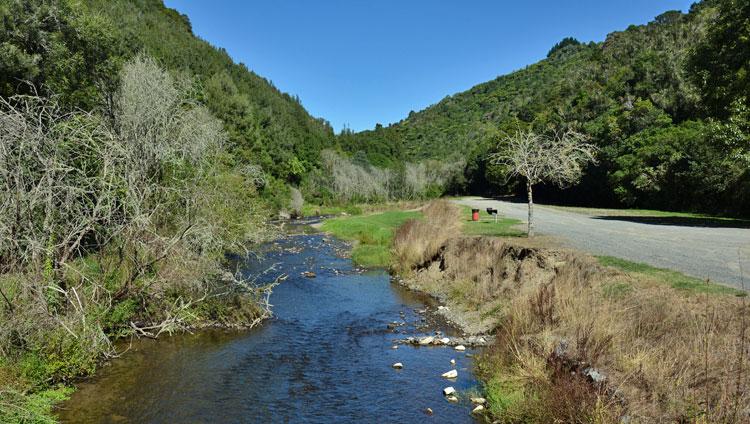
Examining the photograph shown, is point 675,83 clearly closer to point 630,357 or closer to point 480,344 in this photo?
point 480,344

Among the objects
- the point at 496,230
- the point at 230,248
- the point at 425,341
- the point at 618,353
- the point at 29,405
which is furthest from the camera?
the point at 496,230

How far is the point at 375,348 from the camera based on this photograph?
14266 mm

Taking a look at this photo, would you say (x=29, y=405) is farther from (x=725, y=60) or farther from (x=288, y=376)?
(x=725, y=60)

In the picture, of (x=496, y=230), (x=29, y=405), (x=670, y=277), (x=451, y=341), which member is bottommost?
(x=451, y=341)

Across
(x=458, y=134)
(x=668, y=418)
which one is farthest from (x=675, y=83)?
(x=458, y=134)

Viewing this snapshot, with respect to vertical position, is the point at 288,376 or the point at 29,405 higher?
the point at 29,405

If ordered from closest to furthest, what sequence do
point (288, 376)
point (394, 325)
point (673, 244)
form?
point (288, 376) → point (394, 325) → point (673, 244)

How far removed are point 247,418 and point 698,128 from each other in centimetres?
4363

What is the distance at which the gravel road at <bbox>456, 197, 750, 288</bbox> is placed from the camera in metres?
14.6

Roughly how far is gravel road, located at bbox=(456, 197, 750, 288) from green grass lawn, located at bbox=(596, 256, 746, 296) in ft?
1.81

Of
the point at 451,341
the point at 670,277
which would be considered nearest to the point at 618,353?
the point at 670,277

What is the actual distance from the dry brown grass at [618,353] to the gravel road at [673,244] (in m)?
2.16

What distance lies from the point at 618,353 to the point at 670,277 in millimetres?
5777

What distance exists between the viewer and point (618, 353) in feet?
28.4
